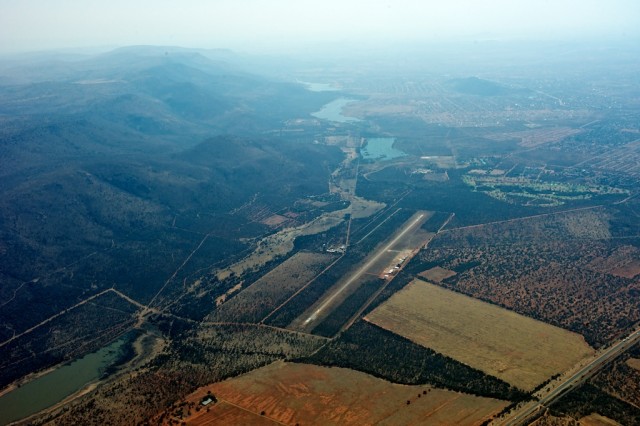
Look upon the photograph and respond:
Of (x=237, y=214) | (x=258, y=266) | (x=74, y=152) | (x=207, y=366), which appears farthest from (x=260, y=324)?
(x=74, y=152)

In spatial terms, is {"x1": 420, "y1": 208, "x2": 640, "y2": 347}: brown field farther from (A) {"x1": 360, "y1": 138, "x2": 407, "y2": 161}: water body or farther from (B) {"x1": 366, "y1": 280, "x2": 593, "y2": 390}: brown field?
(A) {"x1": 360, "y1": 138, "x2": 407, "y2": 161}: water body

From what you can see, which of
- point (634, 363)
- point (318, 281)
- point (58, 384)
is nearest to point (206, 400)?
point (58, 384)

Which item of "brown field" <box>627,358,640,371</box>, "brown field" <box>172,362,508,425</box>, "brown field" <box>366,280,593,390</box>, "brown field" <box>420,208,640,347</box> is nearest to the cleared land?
"brown field" <box>420,208,640,347</box>

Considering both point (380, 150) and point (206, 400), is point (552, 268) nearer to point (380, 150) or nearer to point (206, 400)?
point (206, 400)

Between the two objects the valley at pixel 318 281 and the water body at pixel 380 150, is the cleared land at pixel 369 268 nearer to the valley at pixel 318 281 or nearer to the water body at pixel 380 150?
the valley at pixel 318 281

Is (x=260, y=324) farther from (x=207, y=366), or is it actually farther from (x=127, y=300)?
(x=127, y=300)

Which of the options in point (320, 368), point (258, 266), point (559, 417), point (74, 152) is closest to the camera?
point (559, 417)
